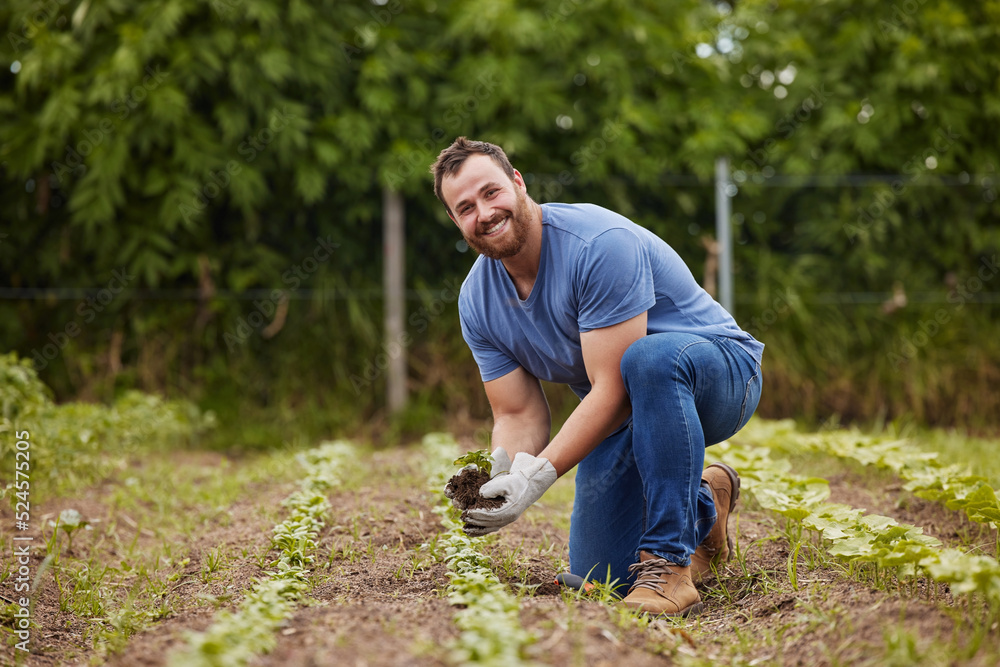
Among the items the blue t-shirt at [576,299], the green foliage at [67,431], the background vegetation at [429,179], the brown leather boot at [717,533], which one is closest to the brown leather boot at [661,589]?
the brown leather boot at [717,533]

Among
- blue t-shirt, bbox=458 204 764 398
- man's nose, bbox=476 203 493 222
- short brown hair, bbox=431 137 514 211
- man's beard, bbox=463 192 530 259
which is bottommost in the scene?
blue t-shirt, bbox=458 204 764 398

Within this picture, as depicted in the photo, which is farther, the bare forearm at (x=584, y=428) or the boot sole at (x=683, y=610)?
the bare forearm at (x=584, y=428)

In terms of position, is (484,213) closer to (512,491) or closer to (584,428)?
(584,428)

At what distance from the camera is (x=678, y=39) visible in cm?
538

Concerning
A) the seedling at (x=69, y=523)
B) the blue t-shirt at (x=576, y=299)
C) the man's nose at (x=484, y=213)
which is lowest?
the seedling at (x=69, y=523)

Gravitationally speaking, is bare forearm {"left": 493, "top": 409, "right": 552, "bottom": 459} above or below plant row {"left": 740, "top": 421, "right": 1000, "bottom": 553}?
above

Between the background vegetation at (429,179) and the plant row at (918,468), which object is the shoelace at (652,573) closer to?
the plant row at (918,468)

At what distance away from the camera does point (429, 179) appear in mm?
5117

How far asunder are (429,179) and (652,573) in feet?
11.5

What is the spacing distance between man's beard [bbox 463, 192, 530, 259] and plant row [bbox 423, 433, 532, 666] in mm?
791

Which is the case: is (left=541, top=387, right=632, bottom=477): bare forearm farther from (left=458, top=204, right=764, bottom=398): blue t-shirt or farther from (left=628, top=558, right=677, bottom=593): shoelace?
(left=628, top=558, right=677, bottom=593): shoelace

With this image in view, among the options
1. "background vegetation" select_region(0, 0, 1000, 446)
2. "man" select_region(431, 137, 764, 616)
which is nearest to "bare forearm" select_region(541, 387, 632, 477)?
"man" select_region(431, 137, 764, 616)

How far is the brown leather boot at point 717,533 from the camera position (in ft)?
7.77

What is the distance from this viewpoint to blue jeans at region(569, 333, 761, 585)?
207 cm
